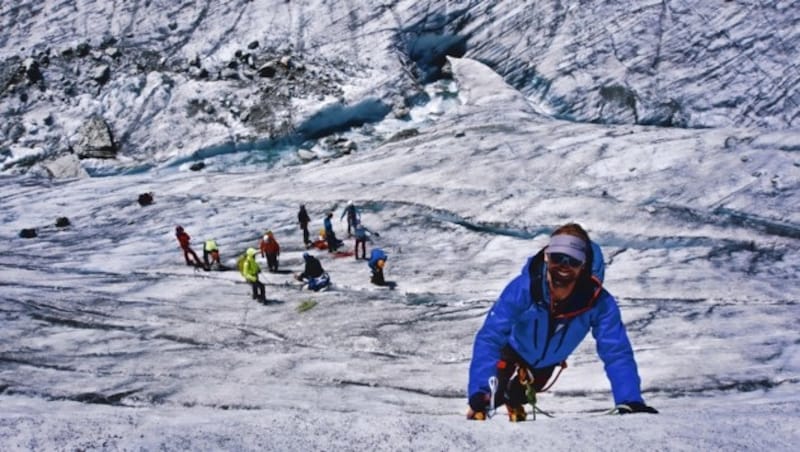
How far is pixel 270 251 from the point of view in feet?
51.5

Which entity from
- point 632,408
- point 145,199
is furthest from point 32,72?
point 632,408

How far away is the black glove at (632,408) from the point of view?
3.72 m

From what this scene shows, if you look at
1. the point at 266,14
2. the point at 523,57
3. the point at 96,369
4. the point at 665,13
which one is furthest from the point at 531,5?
the point at 96,369

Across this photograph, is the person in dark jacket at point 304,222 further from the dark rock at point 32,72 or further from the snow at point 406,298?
Answer: the dark rock at point 32,72

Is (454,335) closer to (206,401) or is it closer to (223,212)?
(206,401)

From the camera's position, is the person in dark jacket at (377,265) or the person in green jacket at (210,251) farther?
the person in green jacket at (210,251)

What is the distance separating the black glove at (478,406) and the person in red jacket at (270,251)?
12.5 metres

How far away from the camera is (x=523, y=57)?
86.9ft

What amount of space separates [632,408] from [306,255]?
11314 millimetres

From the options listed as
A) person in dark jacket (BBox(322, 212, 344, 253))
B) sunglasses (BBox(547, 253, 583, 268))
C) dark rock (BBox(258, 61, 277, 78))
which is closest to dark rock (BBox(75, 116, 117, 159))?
dark rock (BBox(258, 61, 277, 78))

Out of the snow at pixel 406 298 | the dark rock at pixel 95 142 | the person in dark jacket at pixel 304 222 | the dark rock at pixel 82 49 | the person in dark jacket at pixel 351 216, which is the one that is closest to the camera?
the snow at pixel 406 298

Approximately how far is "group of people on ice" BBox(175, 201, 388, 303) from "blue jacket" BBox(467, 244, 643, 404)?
10.2 meters

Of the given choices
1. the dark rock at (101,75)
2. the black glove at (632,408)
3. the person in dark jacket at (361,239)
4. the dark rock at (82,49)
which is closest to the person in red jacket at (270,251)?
the person in dark jacket at (361,239)

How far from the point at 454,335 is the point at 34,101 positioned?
75.5 ft
